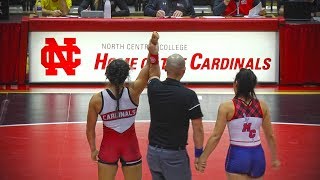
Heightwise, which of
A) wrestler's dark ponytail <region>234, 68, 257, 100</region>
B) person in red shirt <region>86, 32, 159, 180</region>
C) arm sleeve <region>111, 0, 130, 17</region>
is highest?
arm sleeve <region>111, 0, 130, 17</region>

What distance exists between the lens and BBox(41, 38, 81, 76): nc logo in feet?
53.4

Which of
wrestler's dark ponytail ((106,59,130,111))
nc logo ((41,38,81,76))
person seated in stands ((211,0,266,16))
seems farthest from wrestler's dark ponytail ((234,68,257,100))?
person seated in stands ((211,0,266,16))

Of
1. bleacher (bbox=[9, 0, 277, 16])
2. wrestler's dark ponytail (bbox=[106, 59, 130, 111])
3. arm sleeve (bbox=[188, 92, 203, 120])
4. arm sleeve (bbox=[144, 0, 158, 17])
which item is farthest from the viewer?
bleacher (bbox=[9, 0, 277, 16])

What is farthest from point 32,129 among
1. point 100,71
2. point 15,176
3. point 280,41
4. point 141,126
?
point 280,41

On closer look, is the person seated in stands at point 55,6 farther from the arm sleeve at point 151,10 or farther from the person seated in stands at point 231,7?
the person seated in stands at point 231,7

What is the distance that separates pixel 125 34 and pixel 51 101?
2.26 meters

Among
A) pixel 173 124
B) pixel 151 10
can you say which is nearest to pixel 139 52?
pixel 151 10

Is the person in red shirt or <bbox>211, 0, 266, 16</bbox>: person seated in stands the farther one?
<bbox>211, 0, 266, 16</bbox>: person seated in stands

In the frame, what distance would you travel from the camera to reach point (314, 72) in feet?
54.2

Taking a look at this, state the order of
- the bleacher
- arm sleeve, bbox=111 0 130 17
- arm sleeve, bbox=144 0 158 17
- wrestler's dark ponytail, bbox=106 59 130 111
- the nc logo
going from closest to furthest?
wrestler's dark ponytail, bbox=106 59 130 111, the nc logo, arm sleeve, bbox=144 0 158 17, arm sleeve, bbox=111 0 130 17, the bleacher

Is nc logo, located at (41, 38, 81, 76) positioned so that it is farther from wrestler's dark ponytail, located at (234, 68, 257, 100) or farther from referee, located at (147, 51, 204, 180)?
wrestler's dark ponytail, located at (234, 68, 257, 100)

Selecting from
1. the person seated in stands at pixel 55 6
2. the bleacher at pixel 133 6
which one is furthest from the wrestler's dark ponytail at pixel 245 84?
the bleacher at pixel 133 6

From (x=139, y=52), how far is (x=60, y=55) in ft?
5.18

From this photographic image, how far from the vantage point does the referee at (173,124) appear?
7.35 metres
